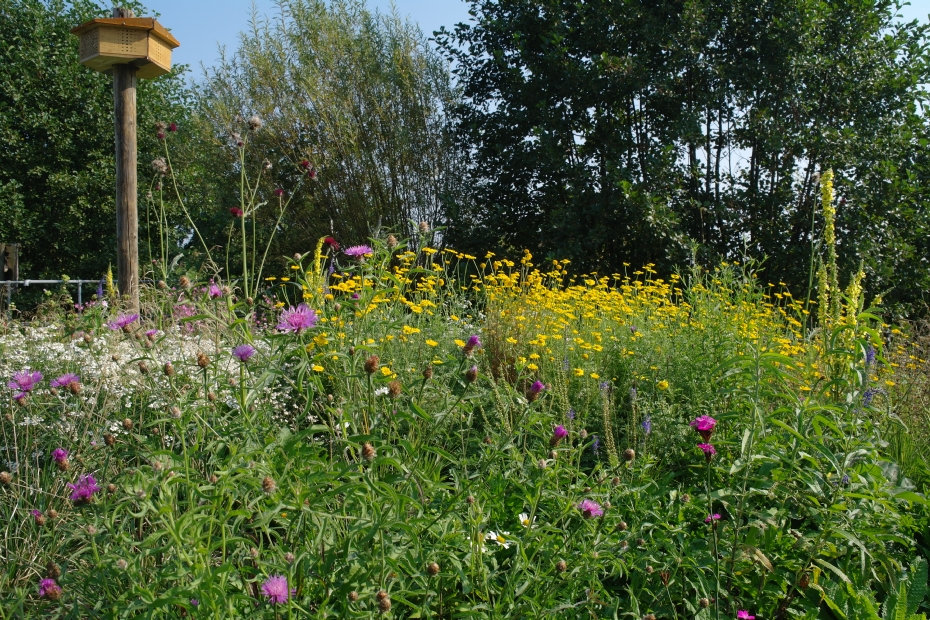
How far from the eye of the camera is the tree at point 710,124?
7.22 m

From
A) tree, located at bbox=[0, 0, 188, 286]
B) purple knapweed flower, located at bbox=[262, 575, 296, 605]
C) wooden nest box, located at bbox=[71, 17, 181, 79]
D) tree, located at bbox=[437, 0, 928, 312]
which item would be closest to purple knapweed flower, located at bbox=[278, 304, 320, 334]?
purple knapweed flower, located at bbox=[262, 575, 296, 605]

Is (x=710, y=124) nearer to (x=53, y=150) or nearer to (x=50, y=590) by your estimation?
(x=50, y=590)

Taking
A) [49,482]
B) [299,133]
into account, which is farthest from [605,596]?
[299,133]

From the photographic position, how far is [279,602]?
53.2 inches

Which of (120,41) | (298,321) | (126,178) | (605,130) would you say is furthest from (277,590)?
(605,130)

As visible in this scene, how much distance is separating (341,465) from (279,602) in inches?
13.5

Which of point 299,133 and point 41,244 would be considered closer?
point 299,133

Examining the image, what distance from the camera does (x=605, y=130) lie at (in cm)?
788

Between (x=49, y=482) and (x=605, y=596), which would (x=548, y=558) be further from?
(x=49, y=482)

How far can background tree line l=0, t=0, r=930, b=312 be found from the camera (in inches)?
287

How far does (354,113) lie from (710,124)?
4.51 m

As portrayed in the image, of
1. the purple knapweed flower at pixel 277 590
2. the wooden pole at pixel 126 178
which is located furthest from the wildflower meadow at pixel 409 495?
the wooden pole at pixel 126 178

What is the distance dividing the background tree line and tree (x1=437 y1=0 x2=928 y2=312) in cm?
2

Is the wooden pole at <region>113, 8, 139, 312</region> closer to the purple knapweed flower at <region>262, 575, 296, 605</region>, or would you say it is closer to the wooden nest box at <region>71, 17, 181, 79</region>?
the wooden nest box at <region>71, 17, 181, 79</region>
